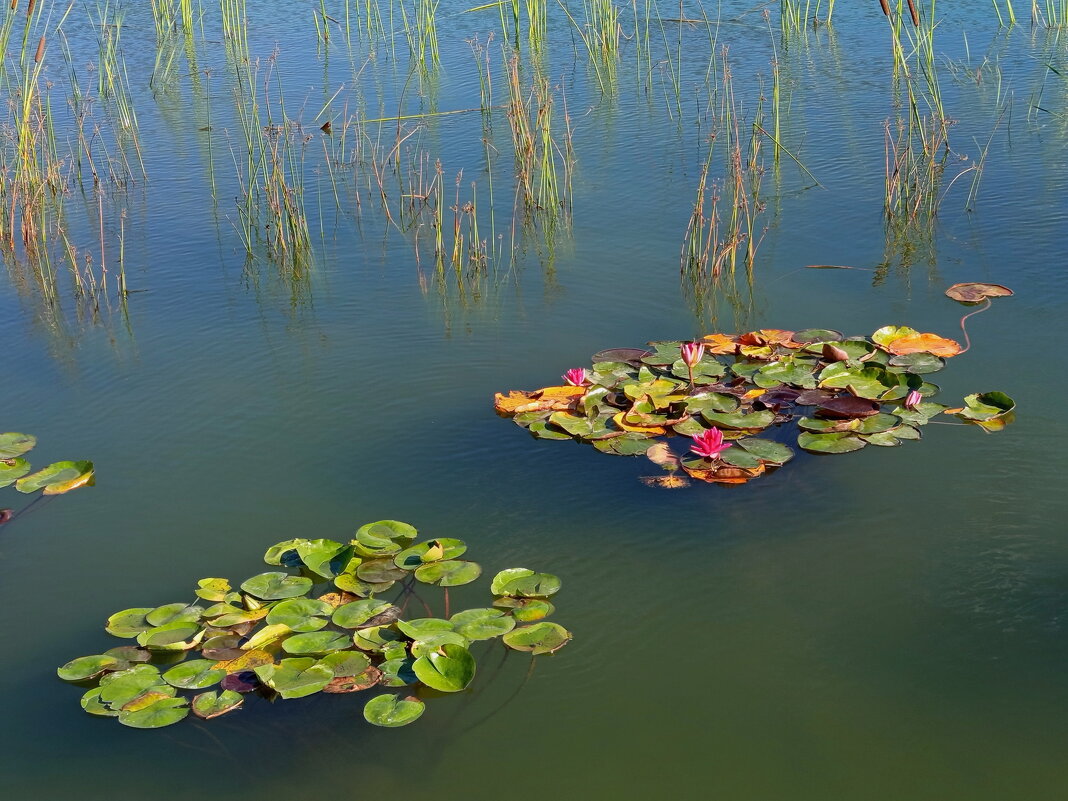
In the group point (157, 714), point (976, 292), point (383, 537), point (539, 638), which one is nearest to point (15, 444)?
point (383, 537)

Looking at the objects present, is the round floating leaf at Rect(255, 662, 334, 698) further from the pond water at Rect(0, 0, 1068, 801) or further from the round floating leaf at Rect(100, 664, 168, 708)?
the round floating leaf at Rect(100, 664, 168, 708)

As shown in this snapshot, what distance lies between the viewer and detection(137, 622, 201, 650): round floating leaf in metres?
2.88

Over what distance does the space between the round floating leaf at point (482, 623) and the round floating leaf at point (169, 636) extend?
2.21 feet

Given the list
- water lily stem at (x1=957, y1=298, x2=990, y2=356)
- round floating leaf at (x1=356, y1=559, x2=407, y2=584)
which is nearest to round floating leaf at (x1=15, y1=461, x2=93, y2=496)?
round floating leaf at (x1=356, y1=559, x2=407, y2=584)

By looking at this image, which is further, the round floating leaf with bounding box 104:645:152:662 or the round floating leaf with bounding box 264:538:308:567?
the round floating leaf with bounding box 264:538:308:567

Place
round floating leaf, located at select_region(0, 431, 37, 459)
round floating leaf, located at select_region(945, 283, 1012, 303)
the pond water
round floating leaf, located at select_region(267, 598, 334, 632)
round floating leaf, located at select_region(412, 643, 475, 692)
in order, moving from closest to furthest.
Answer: the pond water < round floating leaf, located at select_region(412, 643, 475, 692) < round floating leaf, located at select_region(267, 598, 334, 632) < round floating leaf, located at select_region(0, 431, 37, 459) < round floating leaf, located at select_region(945, 283, 1012, 303)

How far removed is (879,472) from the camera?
3555mm

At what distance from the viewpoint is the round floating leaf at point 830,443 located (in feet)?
11.9

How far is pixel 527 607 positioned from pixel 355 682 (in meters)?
0.50

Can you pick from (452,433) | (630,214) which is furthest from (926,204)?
(452,433)

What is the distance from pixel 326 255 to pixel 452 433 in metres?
2.00

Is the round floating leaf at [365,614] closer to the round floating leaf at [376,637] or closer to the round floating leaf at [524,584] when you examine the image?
the round floating leaf at [376,637]

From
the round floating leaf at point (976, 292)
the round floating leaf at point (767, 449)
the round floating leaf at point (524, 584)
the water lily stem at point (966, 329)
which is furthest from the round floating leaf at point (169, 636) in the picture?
the round floating leaf at point (976, 292)

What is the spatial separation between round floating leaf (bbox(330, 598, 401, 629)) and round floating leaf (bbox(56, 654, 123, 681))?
0.54 metres
